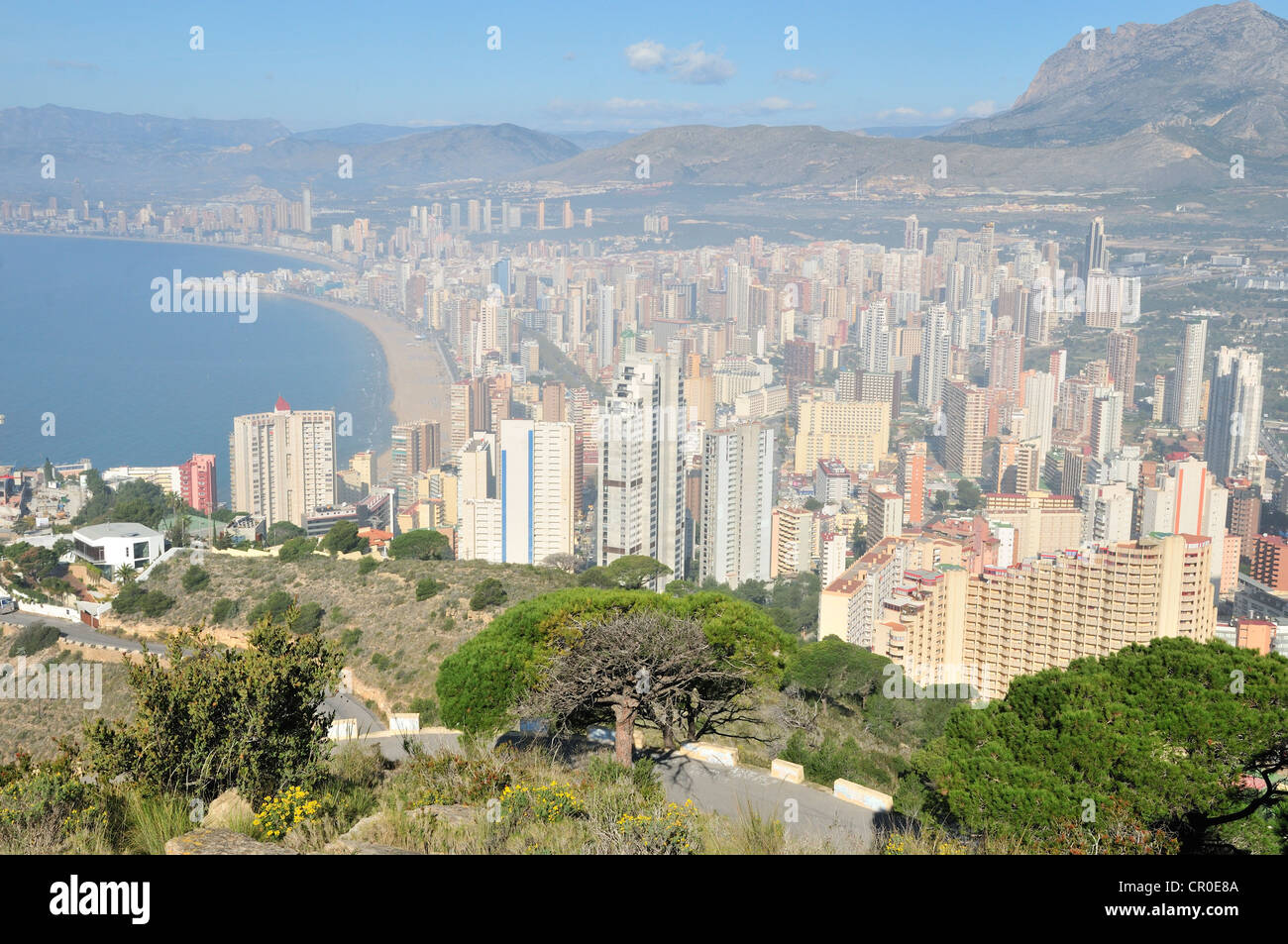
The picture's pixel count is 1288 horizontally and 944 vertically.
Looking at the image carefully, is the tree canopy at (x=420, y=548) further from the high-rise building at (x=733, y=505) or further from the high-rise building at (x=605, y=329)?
the high-rise building at (x=605, y=329)

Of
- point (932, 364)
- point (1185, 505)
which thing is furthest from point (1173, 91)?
point (1185, 505)

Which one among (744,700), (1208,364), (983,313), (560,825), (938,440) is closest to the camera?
(560,825)

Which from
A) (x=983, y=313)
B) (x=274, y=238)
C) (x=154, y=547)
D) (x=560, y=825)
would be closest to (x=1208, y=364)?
(x=983, y=313)

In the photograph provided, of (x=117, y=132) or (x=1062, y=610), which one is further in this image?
(x=117, y=132)

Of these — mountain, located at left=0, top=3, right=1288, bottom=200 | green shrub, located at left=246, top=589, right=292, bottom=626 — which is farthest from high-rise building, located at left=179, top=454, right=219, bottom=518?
mountain, located at left=0, top=3, right=1288, bottom=200

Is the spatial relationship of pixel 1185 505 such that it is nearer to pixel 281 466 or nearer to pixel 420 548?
pixel 420 548
